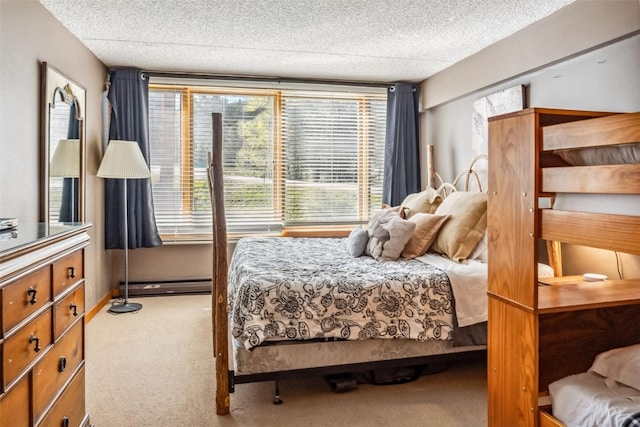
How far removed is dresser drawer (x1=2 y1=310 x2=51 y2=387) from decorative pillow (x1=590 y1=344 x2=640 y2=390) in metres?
1.98

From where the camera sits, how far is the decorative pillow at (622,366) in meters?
1.45

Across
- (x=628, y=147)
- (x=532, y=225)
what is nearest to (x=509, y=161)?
(x=532, y=225)

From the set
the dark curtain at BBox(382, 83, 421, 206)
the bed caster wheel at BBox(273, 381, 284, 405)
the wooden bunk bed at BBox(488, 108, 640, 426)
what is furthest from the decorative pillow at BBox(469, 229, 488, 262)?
the dark curtain at BBox(382, 83, 421, 206)

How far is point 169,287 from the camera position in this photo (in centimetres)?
451

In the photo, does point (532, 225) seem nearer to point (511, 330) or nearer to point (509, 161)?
point (509, 161)

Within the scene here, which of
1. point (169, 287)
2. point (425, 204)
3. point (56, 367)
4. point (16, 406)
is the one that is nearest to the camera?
point (16, 406)

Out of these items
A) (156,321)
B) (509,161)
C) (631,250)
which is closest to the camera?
(631,250)

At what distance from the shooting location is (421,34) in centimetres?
335

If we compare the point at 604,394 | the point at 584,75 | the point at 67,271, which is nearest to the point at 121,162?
the point at 67,271

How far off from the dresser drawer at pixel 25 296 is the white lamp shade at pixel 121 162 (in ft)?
8.42

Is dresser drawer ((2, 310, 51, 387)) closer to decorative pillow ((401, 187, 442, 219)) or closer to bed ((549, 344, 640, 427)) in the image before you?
bed ((549, 344, 640, 427))

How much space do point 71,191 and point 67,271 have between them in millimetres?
1913

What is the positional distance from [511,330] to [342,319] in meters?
0.92

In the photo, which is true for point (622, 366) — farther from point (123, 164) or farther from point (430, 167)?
point (123, 164)
